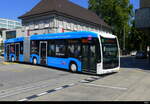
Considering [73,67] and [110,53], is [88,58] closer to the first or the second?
[110,53]

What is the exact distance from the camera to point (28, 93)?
7.31 meters

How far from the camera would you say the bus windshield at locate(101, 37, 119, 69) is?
470 inches

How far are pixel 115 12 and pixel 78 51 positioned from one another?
43.2 meters

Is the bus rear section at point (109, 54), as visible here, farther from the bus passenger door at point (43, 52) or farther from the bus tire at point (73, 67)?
the bus passenger door at point (43, 52)

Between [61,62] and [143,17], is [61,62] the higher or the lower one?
the lower one

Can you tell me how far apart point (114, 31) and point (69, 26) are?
26.7 meters

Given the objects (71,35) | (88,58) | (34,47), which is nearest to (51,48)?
(71,35)

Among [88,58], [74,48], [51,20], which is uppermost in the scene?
[51,20]

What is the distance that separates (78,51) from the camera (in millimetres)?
13172

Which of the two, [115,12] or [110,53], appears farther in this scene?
[115,12]

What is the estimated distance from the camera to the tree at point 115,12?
172ft

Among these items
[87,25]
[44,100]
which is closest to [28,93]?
[44,100]

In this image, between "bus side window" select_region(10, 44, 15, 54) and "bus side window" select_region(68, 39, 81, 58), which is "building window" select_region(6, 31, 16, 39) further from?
"bus side window" select_region(68, 39, 81, 58)

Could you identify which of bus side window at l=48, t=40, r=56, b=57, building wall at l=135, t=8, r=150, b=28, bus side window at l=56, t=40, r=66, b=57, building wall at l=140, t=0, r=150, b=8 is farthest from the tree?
bus side window at l=56, t=40, r=66, b=57
